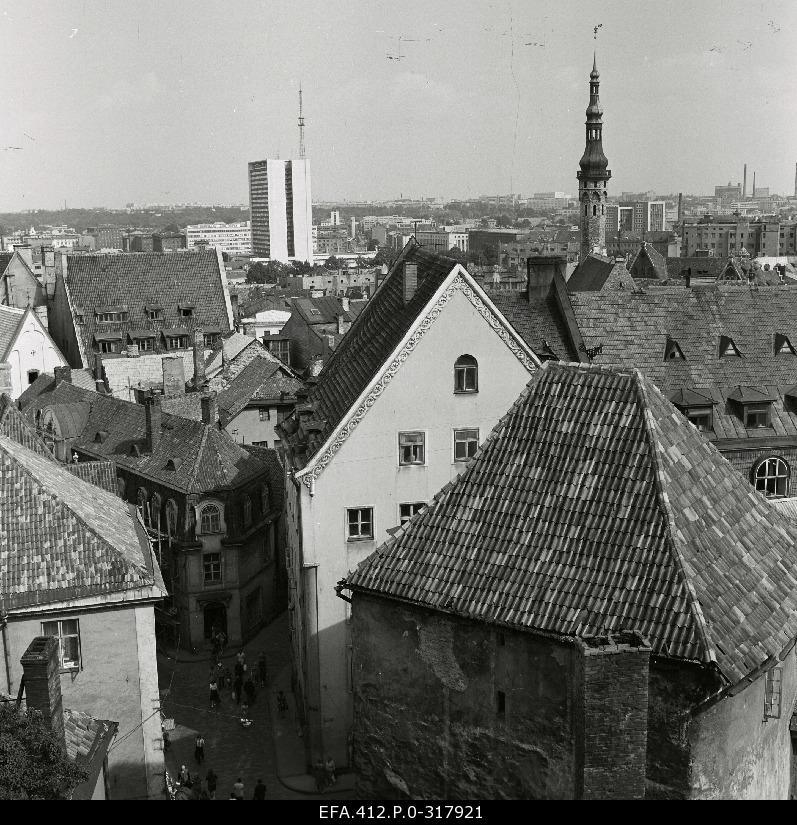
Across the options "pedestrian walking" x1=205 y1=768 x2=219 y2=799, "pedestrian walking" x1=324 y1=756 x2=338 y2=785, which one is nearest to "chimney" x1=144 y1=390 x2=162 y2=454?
"pedestrian walking" x1=205 y1=768 x2=219 y2=799

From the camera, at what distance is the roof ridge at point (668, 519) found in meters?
18.8

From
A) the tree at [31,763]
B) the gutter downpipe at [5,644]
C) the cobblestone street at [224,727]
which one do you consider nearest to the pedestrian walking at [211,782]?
the cobblestone street at [224,727]

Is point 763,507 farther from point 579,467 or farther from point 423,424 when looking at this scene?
point 423,424

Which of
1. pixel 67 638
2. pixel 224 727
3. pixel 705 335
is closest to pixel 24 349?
pixel 224 727

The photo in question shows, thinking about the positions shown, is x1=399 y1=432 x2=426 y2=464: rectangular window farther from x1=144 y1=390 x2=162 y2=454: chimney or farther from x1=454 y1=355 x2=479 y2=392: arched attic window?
x1=144 y1=390 x2=162 y2=454: chimney

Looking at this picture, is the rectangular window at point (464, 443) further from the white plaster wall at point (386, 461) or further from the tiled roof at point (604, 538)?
→ the tiled roof at point (604, 538)

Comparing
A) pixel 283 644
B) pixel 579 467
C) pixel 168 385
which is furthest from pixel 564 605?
pixel 168 385

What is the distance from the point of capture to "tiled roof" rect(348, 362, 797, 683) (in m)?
19.6

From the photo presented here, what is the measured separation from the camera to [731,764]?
64.2 feet

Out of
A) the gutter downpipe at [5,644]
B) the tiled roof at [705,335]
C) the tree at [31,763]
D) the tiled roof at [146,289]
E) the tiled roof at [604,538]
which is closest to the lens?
the tree at [31,763]

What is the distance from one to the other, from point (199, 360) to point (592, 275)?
35.6 metres

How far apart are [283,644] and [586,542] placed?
103 ft

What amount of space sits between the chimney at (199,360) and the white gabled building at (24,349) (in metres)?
9.23

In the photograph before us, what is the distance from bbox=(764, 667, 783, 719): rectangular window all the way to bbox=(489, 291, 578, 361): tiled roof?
23.2 m
